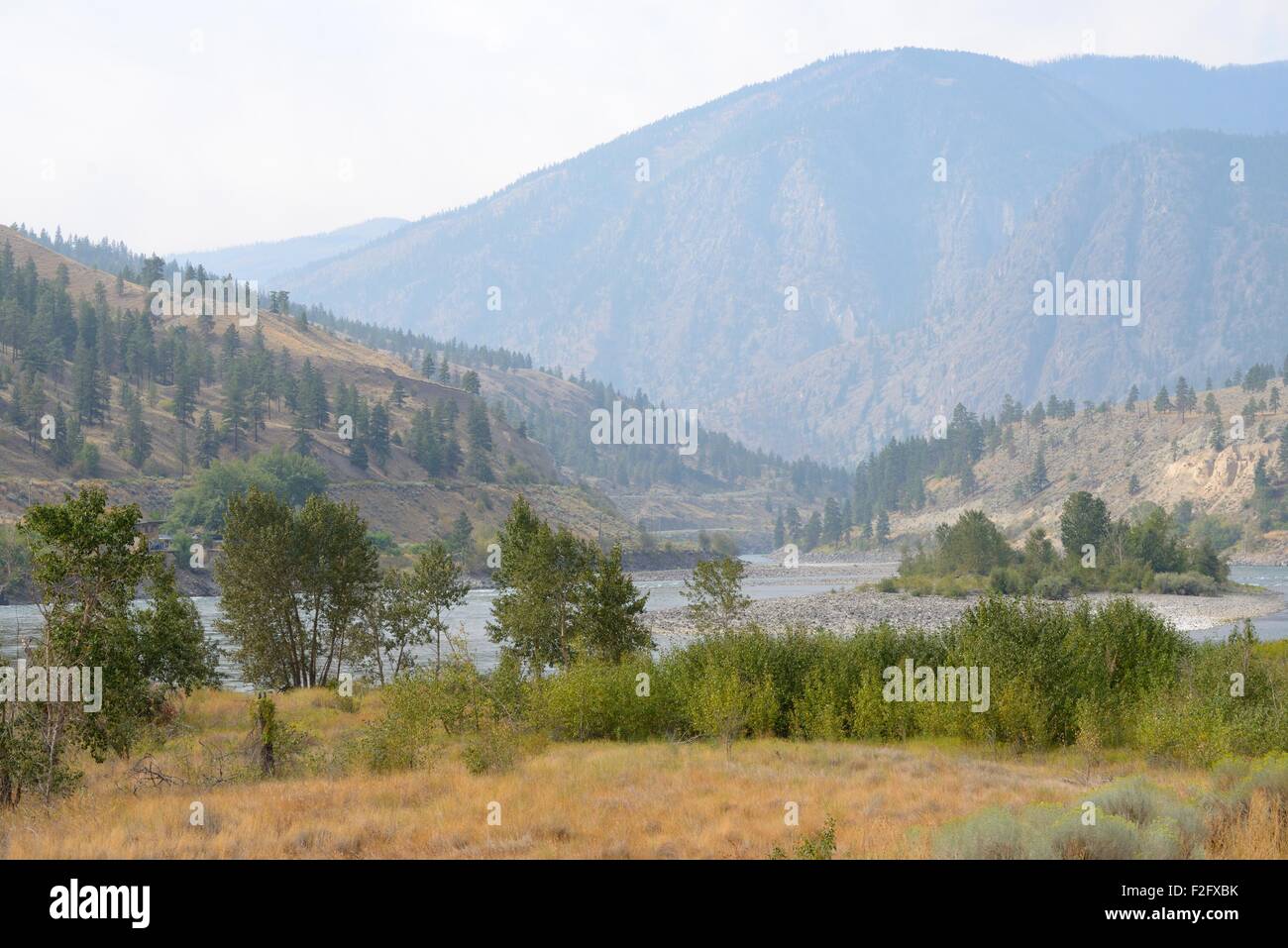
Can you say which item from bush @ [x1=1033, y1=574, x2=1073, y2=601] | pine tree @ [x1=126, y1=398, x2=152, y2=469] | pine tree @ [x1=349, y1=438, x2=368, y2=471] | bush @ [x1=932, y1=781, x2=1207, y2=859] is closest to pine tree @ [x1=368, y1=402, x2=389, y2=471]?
pine tree @ [x1=349, y1=438, x2=368, y2=471]

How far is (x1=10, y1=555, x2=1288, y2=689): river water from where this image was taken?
237ft

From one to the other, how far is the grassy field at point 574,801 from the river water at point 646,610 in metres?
6.02

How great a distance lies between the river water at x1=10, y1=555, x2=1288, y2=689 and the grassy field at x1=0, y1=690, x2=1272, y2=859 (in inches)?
237

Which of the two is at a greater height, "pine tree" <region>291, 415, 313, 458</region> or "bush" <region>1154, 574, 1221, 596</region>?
"pine tree" <region>291, 415, 313, 458</region>

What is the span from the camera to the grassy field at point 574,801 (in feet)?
63.0

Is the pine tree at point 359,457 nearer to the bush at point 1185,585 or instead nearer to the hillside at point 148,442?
the hillside at point 148,442

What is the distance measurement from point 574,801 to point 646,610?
82529mm

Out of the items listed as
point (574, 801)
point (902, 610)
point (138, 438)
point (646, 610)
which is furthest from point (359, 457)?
point (574, 801)

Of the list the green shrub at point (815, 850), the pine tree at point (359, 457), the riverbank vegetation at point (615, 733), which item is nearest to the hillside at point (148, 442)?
the pine tree at point (359, 457)

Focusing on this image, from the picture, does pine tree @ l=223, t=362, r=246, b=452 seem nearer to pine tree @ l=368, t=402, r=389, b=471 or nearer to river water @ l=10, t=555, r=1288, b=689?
pine tree @ l=368, t=402, r=389, b=471

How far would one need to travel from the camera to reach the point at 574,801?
23.8 m

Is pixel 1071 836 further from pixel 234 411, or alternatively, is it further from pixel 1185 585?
pixel 234 411
